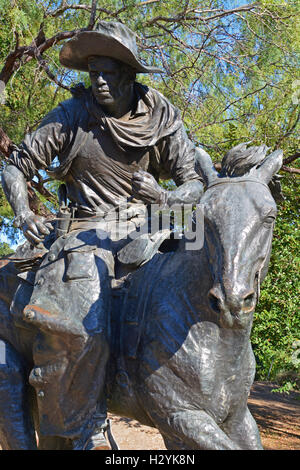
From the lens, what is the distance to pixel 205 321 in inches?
98.2

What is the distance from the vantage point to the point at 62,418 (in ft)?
9.14

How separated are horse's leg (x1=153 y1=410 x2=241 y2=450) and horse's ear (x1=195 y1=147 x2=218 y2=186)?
98 cm

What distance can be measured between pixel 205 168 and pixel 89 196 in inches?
38.4

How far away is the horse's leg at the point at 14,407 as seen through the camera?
3215mm

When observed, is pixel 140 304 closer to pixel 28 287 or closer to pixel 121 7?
pixel 28 287

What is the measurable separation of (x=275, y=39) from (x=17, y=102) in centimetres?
416

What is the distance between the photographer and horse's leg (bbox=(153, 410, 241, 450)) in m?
2.36

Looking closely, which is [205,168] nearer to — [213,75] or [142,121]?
[142,121]

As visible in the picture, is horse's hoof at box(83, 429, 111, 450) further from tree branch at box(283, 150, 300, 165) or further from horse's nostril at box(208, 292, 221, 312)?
tree branch at box(283, 150, 300, 165)

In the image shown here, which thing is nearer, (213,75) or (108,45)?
(108,45)

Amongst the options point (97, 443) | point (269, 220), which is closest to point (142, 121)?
point (269, 220)

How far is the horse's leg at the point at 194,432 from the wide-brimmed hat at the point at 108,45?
1.81 meters

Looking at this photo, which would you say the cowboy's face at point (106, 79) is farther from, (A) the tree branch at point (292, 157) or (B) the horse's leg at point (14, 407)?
(A) the tree branch at point (292, 157)

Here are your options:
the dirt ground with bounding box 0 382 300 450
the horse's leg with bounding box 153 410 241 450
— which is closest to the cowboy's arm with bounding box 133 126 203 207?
the horse's leg with bounding box 153 410 241 450
